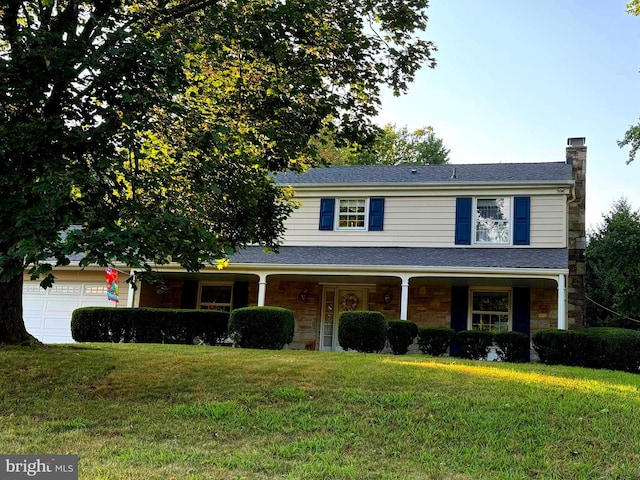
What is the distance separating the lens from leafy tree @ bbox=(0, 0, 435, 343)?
580cm

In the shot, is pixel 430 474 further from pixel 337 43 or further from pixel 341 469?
pixel 337 43

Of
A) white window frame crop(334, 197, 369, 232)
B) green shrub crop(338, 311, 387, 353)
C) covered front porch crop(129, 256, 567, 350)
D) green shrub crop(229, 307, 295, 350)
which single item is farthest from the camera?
white window frame crop(334, 197, 369, 232)

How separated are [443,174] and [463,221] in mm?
2018

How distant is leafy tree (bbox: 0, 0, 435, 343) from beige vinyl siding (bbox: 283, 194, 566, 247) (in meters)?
5.65

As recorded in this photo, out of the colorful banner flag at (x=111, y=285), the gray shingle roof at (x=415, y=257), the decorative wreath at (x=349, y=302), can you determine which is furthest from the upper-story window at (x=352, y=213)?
the colorful banner flag at (x=111, y=285)

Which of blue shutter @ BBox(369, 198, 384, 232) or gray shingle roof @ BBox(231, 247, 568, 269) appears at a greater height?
blue shutter @ BBox(369, 198, 384, 232)

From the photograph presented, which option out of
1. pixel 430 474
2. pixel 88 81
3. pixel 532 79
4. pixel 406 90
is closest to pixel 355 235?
pixel 532 79

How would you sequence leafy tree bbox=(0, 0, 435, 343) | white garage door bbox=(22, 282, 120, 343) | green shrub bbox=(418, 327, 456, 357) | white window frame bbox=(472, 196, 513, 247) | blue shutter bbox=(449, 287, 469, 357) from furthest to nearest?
white garage door bbox=(22, 282, 120, 343) → blue shutter bbox=(449, 287, 469, 357) → white window frame bbox=(472, 196, 513, 247) → green shrub bbox=(418, 327, 456, 357) → leafy tree bbox=(0, 0, 435, 343)

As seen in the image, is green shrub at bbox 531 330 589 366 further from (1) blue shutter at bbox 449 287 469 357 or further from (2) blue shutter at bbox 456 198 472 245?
(2) blue shutter at bbox 456 198 472 245

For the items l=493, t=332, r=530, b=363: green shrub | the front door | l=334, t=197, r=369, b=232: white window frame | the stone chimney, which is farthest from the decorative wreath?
the stone chimney

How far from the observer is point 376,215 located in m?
16.1

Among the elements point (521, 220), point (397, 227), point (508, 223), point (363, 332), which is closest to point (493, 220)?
point (508, 223)

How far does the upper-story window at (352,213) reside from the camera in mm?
16297

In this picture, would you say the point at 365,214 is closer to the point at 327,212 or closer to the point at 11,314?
the point at 327,212
